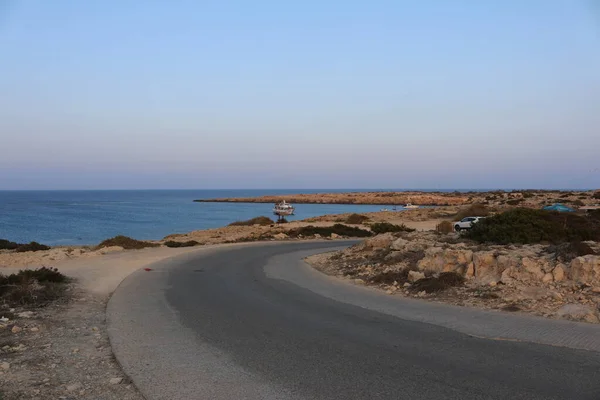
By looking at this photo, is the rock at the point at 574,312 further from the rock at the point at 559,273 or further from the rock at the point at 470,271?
the rock at the point at 470,271

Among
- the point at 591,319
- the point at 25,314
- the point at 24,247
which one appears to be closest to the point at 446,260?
the point at 591,319

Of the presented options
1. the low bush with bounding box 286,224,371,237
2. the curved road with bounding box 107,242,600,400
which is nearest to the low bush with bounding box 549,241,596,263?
the curved road with bounding box 107,242,600,400

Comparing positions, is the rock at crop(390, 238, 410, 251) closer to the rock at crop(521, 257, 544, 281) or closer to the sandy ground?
the rock at crop(521, 257, 544, 281)

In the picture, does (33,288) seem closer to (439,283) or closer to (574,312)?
(439,283)

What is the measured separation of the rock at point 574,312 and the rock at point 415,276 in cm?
416

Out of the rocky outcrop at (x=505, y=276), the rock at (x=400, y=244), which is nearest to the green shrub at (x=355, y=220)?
the rock at (x=400, y=244)

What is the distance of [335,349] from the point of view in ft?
24.7

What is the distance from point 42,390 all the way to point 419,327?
5.99 metres

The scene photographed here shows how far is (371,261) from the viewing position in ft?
59.0

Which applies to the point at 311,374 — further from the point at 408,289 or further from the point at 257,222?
the point at 257,222

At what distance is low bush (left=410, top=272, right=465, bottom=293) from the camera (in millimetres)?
12664

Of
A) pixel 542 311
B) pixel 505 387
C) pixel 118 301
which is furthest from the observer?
pixel 118 301

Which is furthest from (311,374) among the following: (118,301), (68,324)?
(118,301)

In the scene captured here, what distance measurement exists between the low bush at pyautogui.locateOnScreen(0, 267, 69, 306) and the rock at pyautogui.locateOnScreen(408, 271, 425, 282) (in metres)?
8.98
